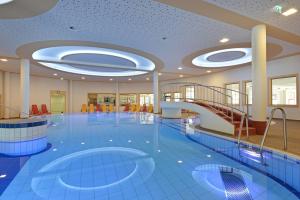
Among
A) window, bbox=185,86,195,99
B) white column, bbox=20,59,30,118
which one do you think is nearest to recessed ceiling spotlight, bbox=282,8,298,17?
white column, bbox=20,59,30,118

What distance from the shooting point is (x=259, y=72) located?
4305 mm

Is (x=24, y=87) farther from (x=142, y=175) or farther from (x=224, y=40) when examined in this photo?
(x=224, y=40)

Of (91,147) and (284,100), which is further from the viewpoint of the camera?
(284,100)

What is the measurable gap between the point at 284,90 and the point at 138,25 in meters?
7.89

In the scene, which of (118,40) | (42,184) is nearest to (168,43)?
(118,40)

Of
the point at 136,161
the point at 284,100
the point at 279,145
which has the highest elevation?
the point at 284,100

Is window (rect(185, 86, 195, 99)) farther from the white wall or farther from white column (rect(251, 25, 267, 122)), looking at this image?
white column (rect(251, 25, 267, 122))

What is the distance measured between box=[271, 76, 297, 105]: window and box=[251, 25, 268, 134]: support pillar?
15.9ft

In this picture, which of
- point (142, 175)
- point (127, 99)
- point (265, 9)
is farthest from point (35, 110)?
point (265, 9)

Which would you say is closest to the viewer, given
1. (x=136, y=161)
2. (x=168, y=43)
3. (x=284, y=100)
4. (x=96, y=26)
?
(x=136, y=161)

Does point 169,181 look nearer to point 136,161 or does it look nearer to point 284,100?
point 136,161

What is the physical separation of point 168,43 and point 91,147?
421 centimetres

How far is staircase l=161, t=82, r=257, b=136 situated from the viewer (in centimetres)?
487

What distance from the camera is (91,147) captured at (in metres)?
4.11
